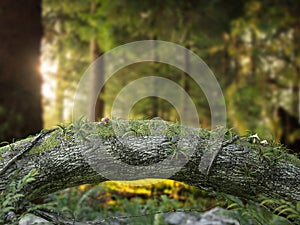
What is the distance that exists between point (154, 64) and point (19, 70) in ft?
28.8

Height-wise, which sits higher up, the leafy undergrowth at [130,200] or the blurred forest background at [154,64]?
the blurred forest background at [154,64]

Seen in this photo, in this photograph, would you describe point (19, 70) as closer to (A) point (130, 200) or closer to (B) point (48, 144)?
(A) point (130, 200)

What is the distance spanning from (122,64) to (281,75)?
18.5 ft

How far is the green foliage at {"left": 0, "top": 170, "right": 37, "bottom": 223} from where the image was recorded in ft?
9.59

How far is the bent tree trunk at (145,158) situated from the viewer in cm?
333

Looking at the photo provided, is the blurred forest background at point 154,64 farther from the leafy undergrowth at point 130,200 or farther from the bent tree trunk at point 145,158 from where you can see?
the bent tree trunk at point 145,158

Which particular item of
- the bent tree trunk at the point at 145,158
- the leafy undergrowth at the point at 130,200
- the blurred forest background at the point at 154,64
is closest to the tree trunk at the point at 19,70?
the blurred forest background at the point at 154,64

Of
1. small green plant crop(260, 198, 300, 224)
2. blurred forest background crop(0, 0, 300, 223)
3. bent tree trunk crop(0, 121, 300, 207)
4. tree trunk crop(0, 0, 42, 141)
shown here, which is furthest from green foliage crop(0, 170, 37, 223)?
tree trunk crop(0, 0, 42, 141)

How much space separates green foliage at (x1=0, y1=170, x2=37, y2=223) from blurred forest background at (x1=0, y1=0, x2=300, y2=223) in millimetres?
2217

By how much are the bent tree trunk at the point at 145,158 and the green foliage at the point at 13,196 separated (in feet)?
0.22

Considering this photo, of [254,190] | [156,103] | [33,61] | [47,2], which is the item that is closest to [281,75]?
[156,103]

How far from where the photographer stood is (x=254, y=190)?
3.40 meters

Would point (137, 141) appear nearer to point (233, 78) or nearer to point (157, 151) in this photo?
point (157, 151)

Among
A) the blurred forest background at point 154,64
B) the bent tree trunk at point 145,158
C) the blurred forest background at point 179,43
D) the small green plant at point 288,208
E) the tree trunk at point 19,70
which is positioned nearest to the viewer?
the small green plant at point 288,208
